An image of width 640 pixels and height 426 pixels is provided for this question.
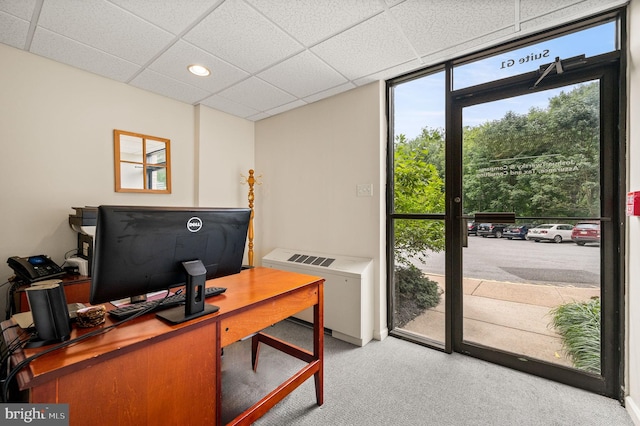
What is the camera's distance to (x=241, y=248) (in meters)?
1.52

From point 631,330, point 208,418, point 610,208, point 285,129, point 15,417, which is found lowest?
point 208,418

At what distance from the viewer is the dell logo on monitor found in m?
1.27

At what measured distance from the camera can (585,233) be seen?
2037mm

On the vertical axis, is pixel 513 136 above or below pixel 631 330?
above

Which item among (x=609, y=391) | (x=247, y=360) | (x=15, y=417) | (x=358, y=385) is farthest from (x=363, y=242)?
(x=15, y=417)

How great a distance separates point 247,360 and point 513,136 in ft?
9.76

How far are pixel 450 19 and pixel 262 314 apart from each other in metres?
2.32

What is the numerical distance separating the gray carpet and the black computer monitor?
1.07 metres

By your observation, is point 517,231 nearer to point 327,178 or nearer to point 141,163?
point 327,178

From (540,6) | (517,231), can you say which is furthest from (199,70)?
(517,231)

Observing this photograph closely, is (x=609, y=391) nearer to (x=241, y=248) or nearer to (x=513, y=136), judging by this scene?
(x=513, y=136)

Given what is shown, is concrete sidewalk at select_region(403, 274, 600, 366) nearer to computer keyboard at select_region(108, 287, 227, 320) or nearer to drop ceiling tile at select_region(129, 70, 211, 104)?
computer keyboard at select_region(108, 287, 227, 320)

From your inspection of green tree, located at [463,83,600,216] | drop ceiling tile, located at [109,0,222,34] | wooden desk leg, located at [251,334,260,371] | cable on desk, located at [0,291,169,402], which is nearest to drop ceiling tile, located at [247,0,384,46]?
drop ceiling tile, located at [109,0,222,34]

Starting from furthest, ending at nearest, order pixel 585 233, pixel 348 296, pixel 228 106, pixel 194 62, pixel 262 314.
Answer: pixel 228 106
pixel 348 296
pixel 194 62
pixel 585 233
pixel 262 314
